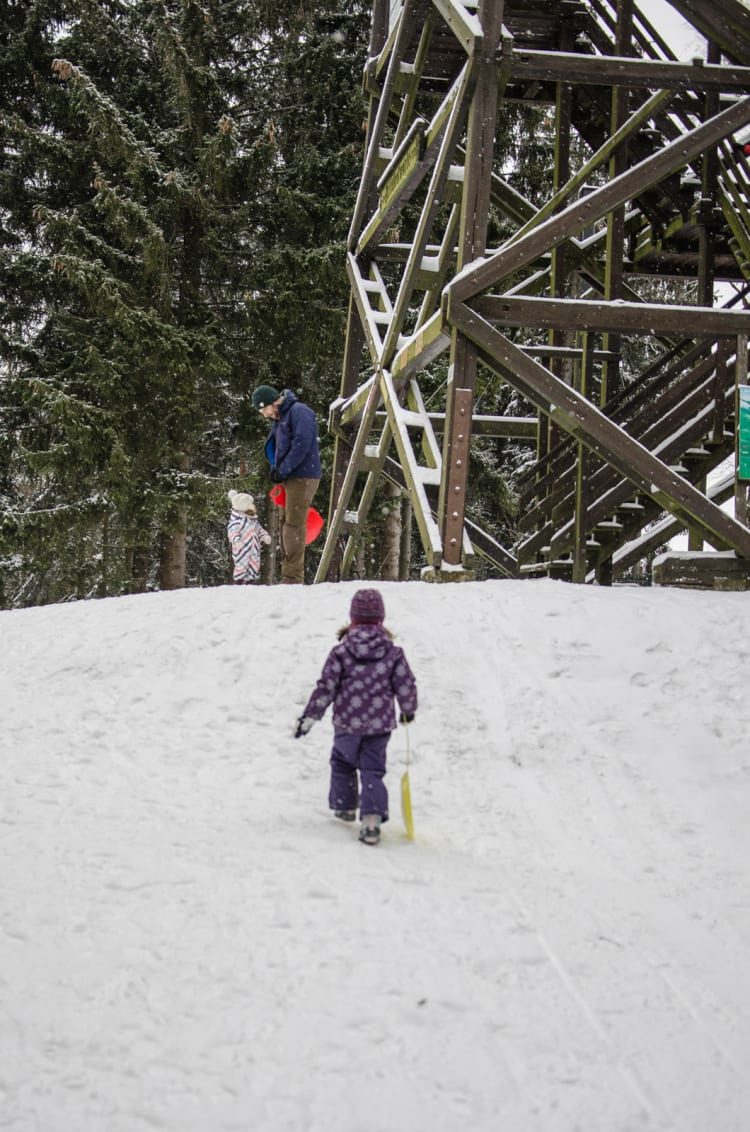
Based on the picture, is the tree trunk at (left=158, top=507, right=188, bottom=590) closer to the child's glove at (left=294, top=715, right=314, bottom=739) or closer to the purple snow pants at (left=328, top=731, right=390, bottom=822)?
the child's glove at (left=294, top=715, right=314, bottom=739)

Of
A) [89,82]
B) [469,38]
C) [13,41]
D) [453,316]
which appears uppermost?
[13,41]

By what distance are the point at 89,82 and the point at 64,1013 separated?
15214 millimetres

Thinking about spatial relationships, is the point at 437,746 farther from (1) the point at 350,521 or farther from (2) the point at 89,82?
(2) the point at 89,82

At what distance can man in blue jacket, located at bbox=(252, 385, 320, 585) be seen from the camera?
877 centimetres

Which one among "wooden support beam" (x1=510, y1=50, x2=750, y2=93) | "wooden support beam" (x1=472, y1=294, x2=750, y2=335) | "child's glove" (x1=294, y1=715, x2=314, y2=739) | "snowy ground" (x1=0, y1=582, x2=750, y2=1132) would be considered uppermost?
"wooden support beam" (x1=510, y1=50, x2=750, y2=93)

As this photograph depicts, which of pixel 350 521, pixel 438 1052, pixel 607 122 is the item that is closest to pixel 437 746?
pixel 438 1052

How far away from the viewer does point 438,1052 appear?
2.88 metres

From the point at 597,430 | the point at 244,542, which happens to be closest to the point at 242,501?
the point at 244,542

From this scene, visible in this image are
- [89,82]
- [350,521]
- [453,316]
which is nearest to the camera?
[453,316]

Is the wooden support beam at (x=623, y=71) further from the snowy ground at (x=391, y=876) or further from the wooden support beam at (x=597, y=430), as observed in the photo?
the snowy ground at (x=391, y=876)

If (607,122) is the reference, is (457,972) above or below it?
below

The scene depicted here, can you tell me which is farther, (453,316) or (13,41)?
(13,41)

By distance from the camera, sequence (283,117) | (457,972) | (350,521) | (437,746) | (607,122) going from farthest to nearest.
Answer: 1. (283,117)
2. (607,122)
3. (350,521)
4. (437,746)
5. (457,972)

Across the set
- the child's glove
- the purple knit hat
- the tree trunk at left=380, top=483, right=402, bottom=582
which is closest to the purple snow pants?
the child's glove
